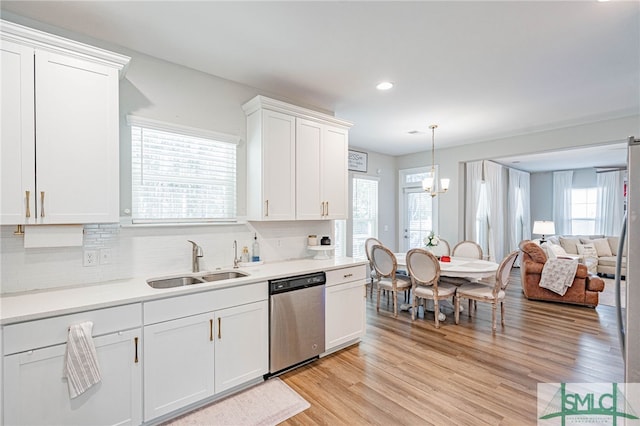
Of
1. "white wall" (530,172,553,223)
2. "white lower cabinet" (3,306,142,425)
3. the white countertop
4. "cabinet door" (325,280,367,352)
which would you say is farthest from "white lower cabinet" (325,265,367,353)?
"white wall" (530,172,553,223)

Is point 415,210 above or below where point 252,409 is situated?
above

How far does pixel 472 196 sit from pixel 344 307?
14.5 feet

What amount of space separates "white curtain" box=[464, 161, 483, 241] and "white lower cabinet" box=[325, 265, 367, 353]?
3662 mm

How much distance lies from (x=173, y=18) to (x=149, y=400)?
259cm

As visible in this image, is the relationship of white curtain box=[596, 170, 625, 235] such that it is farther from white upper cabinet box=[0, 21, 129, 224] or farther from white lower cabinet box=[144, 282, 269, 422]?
white upper cabinet box=[0, 21, 129, 224]

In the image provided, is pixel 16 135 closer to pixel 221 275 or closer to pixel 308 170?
pixel 221 275

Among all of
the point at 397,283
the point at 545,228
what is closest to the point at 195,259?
the point at 397,283

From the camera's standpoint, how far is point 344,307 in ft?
10.4

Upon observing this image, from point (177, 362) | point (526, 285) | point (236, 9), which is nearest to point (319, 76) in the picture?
point (236, 9)

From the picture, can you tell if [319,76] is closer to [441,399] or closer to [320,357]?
[320,357]

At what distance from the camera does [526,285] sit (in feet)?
16.5

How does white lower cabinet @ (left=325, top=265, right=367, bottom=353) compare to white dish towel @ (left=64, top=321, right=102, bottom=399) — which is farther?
white lower cabinet @ (left=325, top=265, right=367, bottom=353)

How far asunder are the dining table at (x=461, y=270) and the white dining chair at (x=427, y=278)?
15 cm

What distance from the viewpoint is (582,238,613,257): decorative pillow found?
6895 millimetres
